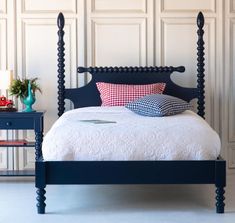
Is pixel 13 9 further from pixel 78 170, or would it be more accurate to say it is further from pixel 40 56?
pixel 78 170

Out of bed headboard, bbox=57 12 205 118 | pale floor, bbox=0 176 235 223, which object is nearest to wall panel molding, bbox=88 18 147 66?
bed headboard, bbox=57 12 205 118

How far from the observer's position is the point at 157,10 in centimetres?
544

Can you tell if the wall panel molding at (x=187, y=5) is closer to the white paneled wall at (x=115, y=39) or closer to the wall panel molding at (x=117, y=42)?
the white paneled wall at (x=115, y=39)

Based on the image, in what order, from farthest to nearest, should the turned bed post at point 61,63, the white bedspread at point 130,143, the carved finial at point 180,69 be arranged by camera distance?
1. the carved finial at point 180,69
2. the turned bed post at point 61,63
3. the white bedspread at point 130,143

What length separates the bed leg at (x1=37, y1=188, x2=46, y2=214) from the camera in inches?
150

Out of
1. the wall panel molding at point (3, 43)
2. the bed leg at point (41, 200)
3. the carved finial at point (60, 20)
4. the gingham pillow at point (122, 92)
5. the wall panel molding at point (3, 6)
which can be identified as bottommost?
the bed leg at point (41, 200)

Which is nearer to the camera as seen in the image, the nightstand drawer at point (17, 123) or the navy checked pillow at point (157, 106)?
the navy checked pillow at point (157, 106)

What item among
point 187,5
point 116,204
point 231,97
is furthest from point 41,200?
point 187,5

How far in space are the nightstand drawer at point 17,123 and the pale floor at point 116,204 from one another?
1.82 ft

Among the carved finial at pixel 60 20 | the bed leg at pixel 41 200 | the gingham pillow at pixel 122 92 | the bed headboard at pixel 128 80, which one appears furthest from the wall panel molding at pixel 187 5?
the bed leg at pixel 41 200

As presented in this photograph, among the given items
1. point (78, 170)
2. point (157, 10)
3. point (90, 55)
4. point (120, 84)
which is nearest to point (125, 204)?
point (78, 170)

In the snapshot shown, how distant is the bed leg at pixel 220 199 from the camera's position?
379 cm

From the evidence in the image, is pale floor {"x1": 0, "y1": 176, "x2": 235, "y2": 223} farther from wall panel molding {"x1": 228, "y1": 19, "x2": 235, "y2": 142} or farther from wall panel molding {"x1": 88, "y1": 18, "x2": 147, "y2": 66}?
wall panel molding {"x1": 88, "y1": 18, "x2": 147, "y2": 66}

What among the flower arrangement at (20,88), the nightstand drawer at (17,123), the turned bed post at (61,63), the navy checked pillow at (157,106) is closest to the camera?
the navy checked pillow at (157,106)
